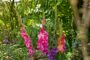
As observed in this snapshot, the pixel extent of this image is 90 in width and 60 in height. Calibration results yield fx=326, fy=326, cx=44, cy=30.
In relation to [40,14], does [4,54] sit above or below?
below

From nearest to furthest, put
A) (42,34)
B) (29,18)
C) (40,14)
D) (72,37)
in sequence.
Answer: (42,34) → (72,37) → (40,14) → (29,18)

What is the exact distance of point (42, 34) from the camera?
15.3 feet

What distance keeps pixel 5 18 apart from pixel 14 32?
0.85 meters

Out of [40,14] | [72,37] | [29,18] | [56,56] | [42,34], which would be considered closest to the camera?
[42,34]

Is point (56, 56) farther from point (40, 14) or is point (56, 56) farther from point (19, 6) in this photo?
point (19, 6)

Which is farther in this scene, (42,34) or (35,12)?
(35,12)

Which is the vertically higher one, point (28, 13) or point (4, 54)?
point (28, 13)

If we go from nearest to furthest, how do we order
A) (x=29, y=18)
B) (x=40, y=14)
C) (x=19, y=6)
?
(x=40, y=14) → (x=29, y=18) → (x=19, y=6)

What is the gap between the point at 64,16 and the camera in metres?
6.36

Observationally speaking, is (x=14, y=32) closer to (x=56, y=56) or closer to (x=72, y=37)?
(x=72, y=37)

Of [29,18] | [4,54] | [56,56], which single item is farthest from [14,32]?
[56,56]

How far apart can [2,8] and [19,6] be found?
71cm

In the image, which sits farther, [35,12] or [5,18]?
[5,18]

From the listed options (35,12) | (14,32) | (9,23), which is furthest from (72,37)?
(9,23)
